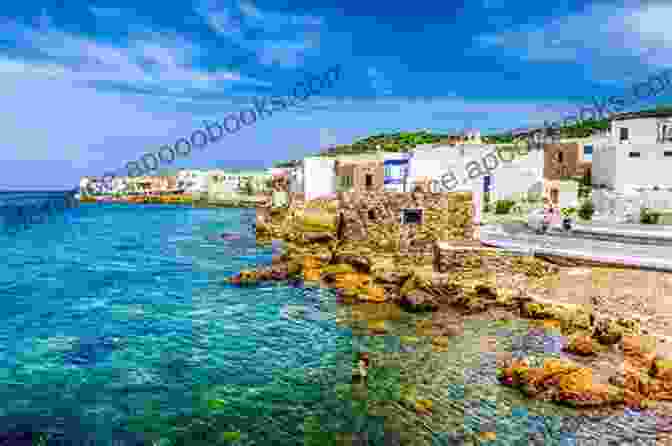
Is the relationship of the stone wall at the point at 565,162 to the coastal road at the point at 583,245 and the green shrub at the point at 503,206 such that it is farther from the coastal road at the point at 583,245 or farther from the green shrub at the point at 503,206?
the coastal road at the point at 583,245

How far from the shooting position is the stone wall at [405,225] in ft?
90.5

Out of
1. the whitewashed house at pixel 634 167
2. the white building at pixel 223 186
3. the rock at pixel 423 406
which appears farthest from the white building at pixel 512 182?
the white building at pixel 223 186

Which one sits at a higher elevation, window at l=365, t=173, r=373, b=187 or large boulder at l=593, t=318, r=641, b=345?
window at l=365, t=173, r=373, b=187

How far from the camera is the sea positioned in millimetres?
10930

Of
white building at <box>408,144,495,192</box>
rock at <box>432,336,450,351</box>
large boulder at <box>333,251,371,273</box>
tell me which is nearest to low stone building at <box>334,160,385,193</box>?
white building at <box>408,144,495,192</box>

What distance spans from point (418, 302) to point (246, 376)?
28.5ft

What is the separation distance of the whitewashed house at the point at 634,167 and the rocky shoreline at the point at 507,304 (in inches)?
721

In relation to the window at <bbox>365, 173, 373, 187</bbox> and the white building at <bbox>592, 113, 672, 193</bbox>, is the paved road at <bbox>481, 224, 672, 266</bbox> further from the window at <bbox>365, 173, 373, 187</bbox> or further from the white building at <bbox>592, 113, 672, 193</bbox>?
the white building at <bbox>592, 113, 672, 193</bbox>

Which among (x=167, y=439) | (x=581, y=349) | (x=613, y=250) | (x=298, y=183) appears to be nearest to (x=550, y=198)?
(x=613, y=250)

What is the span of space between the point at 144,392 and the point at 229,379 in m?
2.32

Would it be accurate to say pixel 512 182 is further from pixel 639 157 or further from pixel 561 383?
pixel 561 383

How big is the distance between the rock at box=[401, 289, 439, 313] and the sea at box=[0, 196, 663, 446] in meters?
0.99

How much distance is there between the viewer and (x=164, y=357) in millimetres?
15680

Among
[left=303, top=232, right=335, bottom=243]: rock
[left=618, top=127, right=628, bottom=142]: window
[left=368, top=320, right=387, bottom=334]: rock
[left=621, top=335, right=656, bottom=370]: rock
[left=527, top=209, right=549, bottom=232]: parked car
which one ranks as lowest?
[left=368, top=320, right=387, bottom=334]: rock
